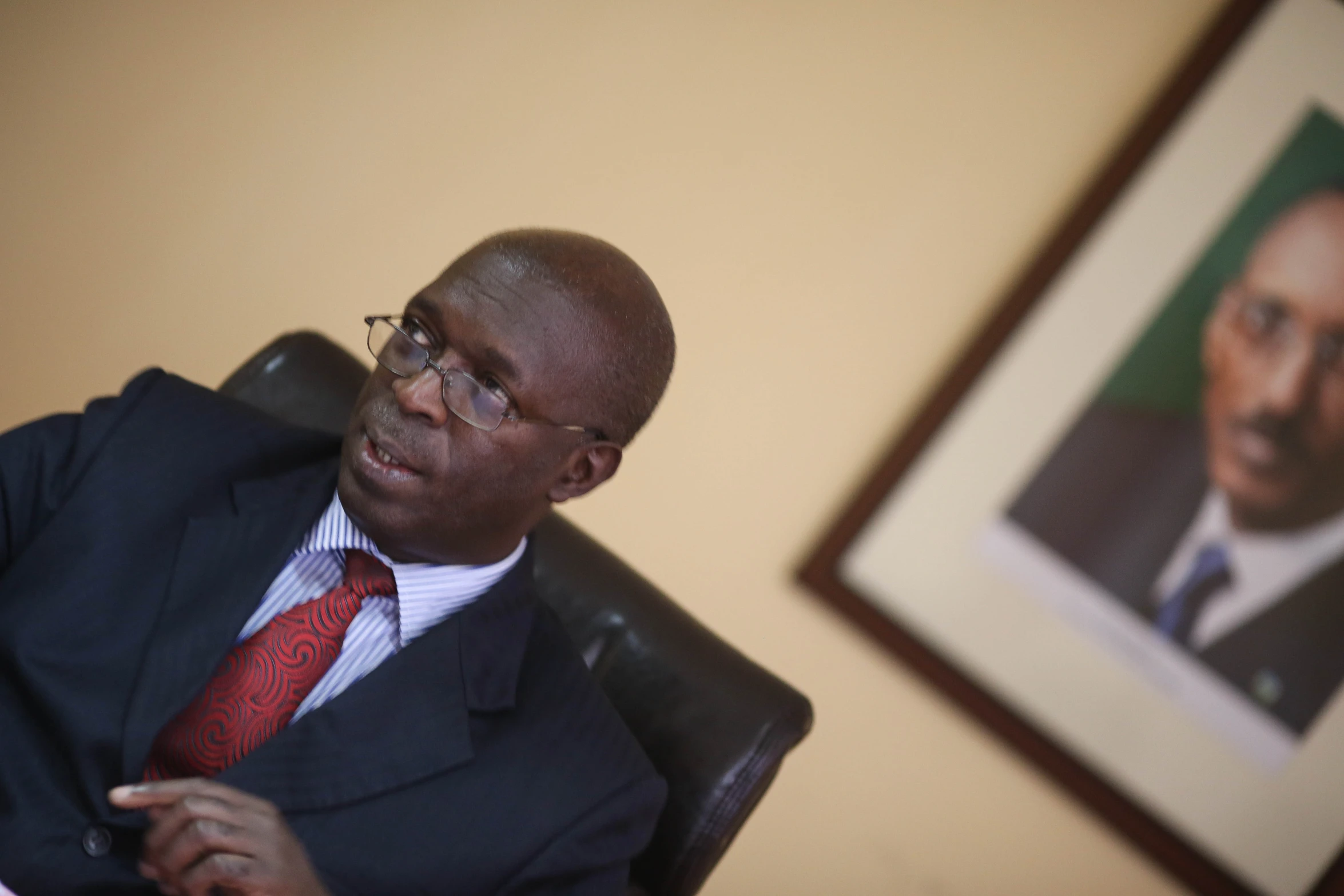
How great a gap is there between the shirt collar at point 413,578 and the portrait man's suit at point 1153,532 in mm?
1248

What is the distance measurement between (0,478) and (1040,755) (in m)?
1.93

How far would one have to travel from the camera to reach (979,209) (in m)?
2.49

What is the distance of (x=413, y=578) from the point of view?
5.25 feet

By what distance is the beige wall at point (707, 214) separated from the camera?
2459mm

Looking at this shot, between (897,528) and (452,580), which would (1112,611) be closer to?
(897,528)

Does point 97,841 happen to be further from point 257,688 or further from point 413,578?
point 413,578

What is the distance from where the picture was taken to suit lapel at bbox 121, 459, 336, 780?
4.66ft

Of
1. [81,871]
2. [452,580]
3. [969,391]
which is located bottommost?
[81,871]

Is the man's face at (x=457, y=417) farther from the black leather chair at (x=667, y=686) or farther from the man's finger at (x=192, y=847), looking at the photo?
the man's finger at (x=192, y=847)

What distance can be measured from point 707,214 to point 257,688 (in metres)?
1.56

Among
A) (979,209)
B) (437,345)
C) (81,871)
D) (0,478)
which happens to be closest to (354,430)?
(437,345)

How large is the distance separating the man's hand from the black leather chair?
573 mm

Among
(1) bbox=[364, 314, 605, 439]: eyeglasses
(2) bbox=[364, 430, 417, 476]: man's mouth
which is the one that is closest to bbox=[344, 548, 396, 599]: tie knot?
(2) bbox=[364, 430, 417, 476]: man's mouth

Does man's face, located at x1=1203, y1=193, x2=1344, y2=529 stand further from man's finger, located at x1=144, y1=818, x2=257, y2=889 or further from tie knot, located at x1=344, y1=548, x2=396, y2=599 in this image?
man's finger, located at x1=144, y1=818, x2=257, y2=889
